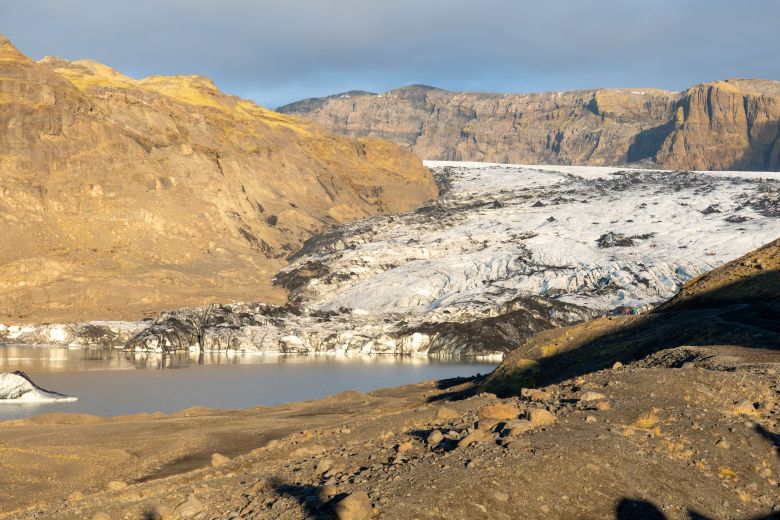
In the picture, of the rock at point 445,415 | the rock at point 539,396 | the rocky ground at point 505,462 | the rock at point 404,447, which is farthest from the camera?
the rock at point 445,415

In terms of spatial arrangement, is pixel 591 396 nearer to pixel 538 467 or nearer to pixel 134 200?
pixel 538 467

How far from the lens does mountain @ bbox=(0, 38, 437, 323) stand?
8338 centimetres

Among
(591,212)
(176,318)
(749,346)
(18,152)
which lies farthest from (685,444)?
(591,212)

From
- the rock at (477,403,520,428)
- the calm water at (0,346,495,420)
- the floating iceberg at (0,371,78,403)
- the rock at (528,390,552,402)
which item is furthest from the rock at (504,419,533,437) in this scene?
the floating iceberg at (0,371,78,403)

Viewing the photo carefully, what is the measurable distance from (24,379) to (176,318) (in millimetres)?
35416

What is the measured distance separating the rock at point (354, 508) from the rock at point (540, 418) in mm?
3634

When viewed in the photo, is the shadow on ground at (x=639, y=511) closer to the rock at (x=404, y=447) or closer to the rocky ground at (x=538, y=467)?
the rocky ground at (x=538, y=467)

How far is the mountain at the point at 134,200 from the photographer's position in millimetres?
83375

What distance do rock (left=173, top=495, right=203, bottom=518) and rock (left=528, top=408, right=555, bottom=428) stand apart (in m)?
4.36

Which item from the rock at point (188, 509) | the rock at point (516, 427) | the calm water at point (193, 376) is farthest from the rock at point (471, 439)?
the calm water at point (193, 376)

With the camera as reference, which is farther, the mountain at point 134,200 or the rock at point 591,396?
the mountain at point 134,200

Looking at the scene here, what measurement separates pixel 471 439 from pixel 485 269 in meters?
78.5

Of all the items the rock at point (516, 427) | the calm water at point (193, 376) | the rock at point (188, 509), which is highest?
the rock at point (516, 427)

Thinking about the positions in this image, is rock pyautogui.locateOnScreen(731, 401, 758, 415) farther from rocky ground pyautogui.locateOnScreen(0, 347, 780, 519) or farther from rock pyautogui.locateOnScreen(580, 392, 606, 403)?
rock pyautogui.locateOnScreen(580, 392, 606, 403)
